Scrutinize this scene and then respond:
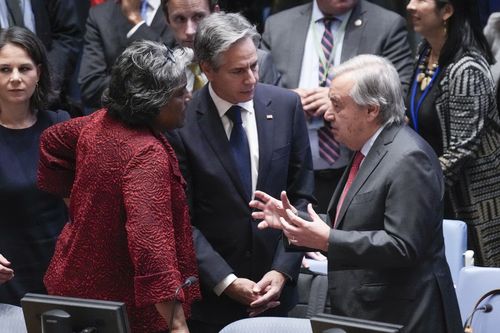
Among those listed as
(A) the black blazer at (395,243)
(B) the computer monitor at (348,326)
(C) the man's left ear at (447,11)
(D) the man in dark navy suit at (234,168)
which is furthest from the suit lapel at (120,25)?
(B) the computer monitor at (348,326)

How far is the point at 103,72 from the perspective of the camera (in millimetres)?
4793

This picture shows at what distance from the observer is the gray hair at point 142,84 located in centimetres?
303

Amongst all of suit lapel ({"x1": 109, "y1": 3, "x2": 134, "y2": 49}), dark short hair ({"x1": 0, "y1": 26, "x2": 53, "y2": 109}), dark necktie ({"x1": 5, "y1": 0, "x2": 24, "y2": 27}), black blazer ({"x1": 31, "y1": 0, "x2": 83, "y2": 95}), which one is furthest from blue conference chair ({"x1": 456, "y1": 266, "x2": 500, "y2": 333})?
dark necktie ({"x1": 5, "y1": 0, "x2": 24, "y2": 27})

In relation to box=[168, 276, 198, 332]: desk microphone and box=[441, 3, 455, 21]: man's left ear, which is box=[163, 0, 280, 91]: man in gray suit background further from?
box=[168, 276, 198, 332]: desk microphone

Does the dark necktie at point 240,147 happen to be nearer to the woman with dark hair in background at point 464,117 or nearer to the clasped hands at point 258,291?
the clasped hands at point 258,291

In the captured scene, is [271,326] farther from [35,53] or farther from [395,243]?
[35,53]

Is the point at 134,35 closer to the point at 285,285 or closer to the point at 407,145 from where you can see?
the point at 285,285

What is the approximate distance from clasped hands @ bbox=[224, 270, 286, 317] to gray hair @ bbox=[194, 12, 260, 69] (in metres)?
0.79

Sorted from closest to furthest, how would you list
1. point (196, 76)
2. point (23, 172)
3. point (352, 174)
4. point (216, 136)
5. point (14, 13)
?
point (352, 174) → point (216, 136) → point (23, 172) → point (196, 76) → point (14, 13)

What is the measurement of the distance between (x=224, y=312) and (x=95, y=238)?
0.78 m

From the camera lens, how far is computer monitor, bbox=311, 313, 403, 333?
2.35m

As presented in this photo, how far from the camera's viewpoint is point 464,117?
4262 millimetres

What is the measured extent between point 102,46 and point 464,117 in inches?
70.3

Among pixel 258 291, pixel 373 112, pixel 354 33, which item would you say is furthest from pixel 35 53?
pixel 373 112
